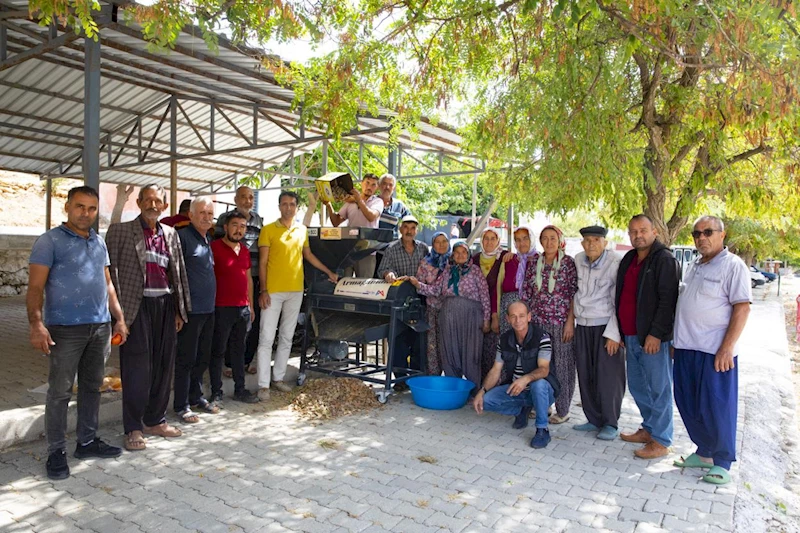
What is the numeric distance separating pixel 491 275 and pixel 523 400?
4.12 ft

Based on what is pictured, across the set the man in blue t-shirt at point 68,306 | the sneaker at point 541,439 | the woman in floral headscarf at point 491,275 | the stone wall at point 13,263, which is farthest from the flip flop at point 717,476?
the stone wall at point 13,263

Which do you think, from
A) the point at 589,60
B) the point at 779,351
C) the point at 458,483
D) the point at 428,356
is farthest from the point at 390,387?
the point at 779,351

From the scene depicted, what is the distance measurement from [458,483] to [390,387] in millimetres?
1946

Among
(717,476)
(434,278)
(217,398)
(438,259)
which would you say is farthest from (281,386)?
(717,476)

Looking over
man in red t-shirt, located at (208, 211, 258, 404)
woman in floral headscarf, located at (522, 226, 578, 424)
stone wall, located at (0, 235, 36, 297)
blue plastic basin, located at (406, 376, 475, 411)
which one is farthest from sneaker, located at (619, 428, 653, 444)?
stone wall, located at (0, 235, 36, 297)

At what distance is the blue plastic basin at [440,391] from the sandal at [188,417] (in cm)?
184

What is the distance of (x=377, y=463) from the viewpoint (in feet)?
14.1

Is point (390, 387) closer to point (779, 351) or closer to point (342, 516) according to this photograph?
point (342, 516)

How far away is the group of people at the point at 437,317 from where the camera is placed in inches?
151

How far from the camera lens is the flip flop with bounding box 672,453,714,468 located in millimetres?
4281

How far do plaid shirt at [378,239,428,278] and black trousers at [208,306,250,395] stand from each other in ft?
4.91

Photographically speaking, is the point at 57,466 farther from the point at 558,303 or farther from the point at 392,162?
the point at 392,162

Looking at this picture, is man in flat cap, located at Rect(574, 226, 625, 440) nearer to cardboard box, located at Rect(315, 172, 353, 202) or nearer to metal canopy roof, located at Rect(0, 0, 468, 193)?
cardboard box, located at Rect(315, 172, 353, 202)

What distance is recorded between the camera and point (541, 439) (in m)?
4.77
